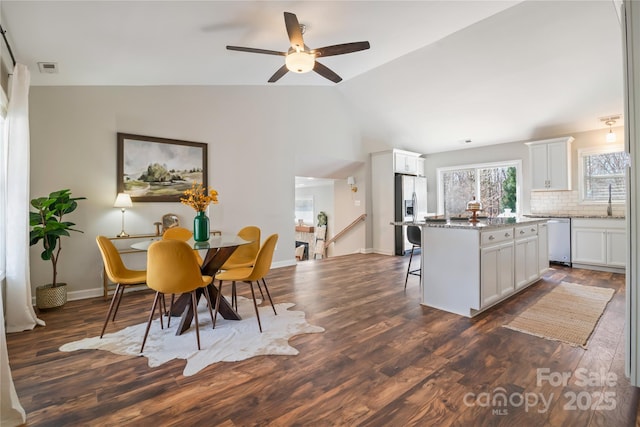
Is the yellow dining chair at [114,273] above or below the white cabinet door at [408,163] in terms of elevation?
below

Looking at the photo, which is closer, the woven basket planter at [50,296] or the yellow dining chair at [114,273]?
the yellow dining chair at [114,273]

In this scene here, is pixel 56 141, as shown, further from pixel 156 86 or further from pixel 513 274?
pixel 513 274

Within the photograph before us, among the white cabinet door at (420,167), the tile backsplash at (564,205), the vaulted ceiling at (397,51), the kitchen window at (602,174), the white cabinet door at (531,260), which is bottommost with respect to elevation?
the white cabinet door at (531,260)

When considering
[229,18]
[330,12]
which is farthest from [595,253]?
[229,18]

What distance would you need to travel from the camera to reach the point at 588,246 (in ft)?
16.5

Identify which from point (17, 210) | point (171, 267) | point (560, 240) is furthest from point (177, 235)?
point (560, 240)

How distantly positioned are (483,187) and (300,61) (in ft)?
19.1

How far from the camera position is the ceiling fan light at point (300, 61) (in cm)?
267

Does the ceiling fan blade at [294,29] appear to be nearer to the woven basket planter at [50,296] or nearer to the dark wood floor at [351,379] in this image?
the dark wood floor at [351,379]

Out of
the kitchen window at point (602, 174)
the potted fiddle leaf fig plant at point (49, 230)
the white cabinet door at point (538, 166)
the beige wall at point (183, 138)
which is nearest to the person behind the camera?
the potted fiddle leaf fig plant at point (49, 230)

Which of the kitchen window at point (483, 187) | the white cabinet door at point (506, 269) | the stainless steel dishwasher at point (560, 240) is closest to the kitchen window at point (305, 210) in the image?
the kitchen window at point (483, 187)

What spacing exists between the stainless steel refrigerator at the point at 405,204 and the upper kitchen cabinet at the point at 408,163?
0.59ft

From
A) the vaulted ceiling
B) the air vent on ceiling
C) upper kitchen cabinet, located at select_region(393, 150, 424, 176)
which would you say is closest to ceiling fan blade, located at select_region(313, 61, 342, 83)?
the vaulted ceiling

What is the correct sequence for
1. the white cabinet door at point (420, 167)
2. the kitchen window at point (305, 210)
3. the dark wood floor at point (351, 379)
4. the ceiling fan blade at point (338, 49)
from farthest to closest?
the kitchen window at point (305, 210) < the white cabinet door at point (420, 167) < the ceiling fan blade at point (338, 49) < the dark wood floor at point (351, 379)
